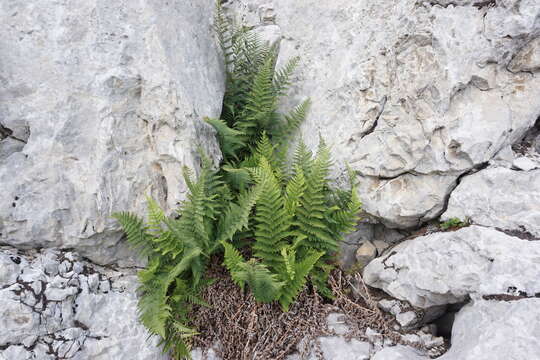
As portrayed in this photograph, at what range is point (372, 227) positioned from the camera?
16.1 feet

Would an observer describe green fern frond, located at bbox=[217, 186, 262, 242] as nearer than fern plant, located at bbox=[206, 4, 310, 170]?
Yes

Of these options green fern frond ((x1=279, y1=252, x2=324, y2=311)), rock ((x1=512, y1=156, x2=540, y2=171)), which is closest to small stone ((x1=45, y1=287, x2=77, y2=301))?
green fern frond ((x1=279, y1=252, x2=324, y2=311))

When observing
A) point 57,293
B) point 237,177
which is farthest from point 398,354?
point 57,293

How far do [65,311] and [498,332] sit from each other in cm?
404

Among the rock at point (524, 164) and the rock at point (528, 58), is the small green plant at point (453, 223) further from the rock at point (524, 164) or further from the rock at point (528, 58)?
A: the rock at point (528, 58)

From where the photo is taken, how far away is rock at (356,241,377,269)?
4672 millimetres

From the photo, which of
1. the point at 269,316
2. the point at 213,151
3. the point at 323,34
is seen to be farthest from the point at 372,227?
the point at 323,34

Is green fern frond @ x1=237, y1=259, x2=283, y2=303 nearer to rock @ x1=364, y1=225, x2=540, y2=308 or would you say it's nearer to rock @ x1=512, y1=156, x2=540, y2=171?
rock @ x1=364, y1=225, x2=540, y2=308

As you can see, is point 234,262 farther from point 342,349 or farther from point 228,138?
point 228,138

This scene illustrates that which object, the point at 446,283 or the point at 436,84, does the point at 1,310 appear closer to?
the point at 446,283

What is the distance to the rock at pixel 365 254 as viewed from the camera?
4.67 m

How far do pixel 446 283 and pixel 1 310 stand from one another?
4274mm

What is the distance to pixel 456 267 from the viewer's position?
12.5 ft

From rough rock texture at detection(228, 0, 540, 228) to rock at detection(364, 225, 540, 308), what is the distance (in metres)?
0.47
